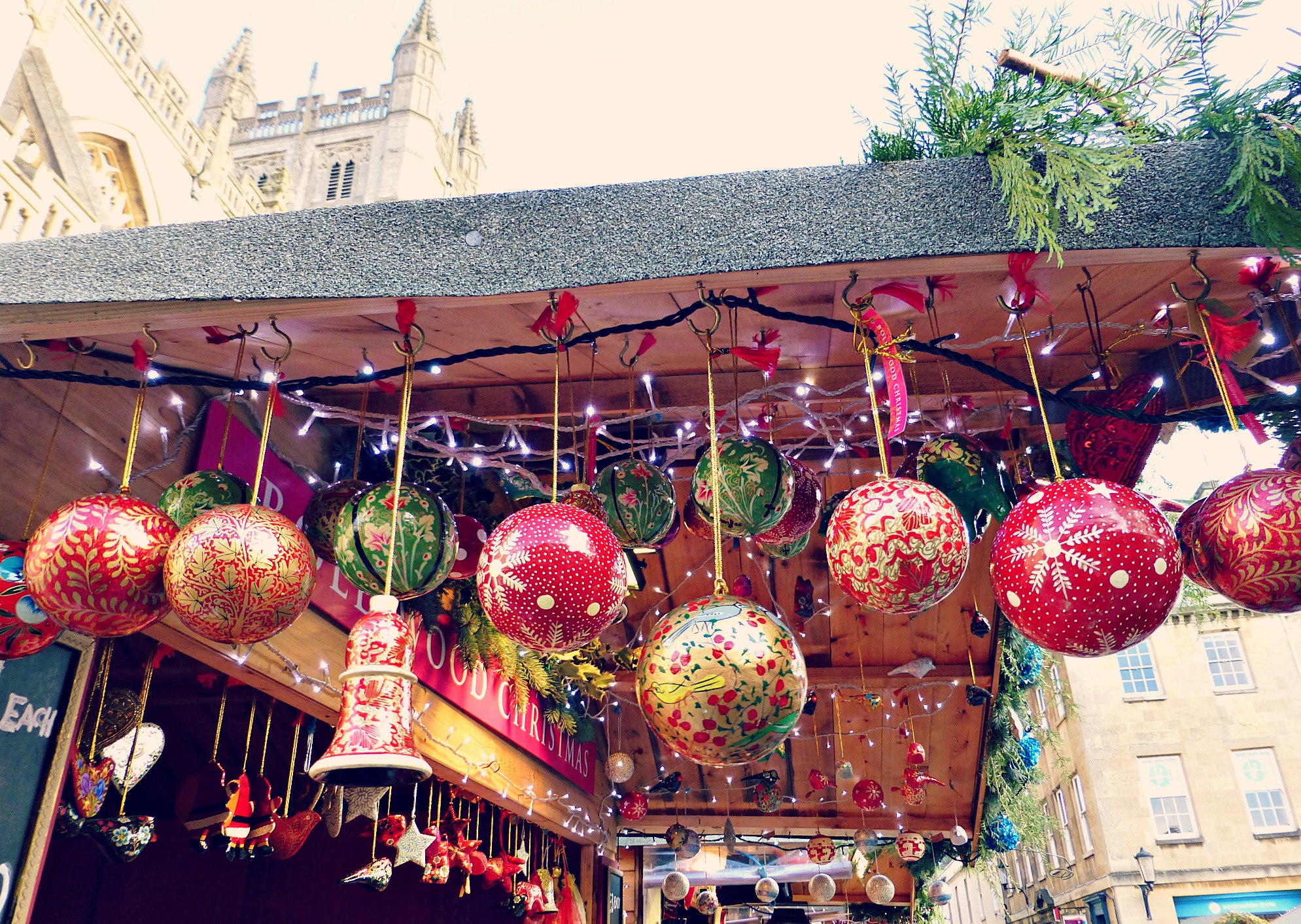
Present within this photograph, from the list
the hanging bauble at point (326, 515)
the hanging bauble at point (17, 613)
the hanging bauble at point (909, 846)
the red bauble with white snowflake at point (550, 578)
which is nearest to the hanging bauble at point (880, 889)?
the hanging bauble at point (909, 846)

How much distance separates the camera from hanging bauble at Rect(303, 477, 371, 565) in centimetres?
188

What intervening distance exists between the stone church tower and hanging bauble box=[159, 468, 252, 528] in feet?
21.2

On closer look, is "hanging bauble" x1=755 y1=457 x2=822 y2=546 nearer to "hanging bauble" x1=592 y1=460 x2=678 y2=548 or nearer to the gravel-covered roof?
"hanging bauble" x1=592 y1=460 x2=678 y2=548

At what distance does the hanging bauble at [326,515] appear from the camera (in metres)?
1.88

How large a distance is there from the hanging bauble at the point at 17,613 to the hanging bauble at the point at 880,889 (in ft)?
23.3

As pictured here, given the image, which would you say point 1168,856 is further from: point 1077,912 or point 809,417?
point 809,417

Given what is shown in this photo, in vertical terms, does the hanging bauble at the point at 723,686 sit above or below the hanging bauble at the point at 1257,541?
below

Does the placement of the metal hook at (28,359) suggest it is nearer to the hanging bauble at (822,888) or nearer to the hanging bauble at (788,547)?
the hanging bauble at (788,547)

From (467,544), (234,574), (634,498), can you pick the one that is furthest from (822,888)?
(234,574)

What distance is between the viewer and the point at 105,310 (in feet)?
4.91

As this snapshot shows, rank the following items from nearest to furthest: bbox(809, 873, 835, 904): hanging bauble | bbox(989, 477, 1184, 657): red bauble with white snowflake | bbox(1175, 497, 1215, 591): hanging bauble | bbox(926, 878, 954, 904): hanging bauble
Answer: bbox(989, 477, 1184, 657): red bauble with white snowflake, bbox(1175, 497, 1215, 591): hanging bauble, bbox(809, 873, 835, 904): hanging bauble, bbox(926, 878, 954, 904): hanging bauble

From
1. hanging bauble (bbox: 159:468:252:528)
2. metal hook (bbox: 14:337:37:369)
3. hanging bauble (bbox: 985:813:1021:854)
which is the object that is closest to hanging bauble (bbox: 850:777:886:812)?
hanging bauble (bbox: 985:813:1021:854)

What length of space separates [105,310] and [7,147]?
7.32m

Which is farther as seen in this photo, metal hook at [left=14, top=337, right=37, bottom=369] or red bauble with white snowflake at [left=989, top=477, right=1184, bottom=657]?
metal hook at [left=14, top=337, right=37, bottom=369]
